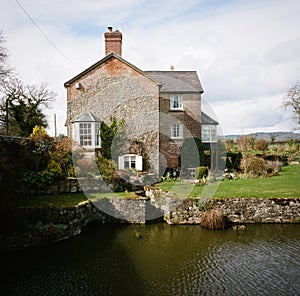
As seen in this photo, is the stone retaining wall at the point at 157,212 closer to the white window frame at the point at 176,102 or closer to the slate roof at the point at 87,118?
the slate roof at the point at 87,118

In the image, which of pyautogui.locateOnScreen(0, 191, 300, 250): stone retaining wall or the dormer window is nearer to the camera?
pyautogui.locateOnScreen(0, 191, 300, 250): stone retaining wall

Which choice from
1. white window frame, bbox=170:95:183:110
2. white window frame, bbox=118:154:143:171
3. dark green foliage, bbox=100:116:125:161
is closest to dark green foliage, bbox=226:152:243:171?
white window frame, bbox=170:95:183:110

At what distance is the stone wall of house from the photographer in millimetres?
17234

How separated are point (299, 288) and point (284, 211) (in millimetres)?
5311

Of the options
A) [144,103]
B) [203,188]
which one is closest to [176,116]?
[144,103]

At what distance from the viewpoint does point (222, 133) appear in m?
22.7

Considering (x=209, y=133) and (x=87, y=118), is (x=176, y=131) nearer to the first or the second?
(x=209, y=133)

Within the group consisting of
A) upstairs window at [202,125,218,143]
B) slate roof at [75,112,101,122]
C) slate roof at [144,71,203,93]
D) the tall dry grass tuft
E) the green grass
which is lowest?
the tall dry grass tuft

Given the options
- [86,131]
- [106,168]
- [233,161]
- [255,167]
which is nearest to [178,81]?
[233,161]

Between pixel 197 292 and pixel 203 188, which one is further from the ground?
pixel 203 188

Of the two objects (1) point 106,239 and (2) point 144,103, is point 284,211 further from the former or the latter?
(2) point 144,103

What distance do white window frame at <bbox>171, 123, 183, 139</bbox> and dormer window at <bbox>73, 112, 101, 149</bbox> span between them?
5.86 m

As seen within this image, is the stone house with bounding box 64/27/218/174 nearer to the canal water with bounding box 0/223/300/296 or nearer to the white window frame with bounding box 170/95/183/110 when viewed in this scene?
the white window frame with bounding box 170/95/183/110

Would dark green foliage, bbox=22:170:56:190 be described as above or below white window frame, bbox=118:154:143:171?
below
